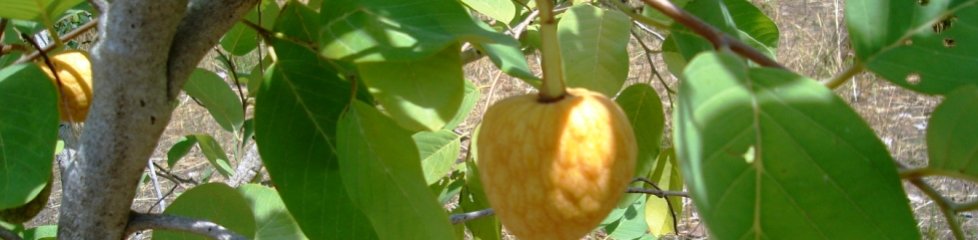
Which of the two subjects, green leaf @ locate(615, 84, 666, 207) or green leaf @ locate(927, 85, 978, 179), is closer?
green leaf @ locate(927, 85, 978, 179)

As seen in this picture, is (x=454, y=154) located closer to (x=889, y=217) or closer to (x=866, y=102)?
(x=889, y=217)

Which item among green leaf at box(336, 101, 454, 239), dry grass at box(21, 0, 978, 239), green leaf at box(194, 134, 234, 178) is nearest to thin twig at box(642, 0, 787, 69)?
green leaf at box(336, 101, 454, 239)

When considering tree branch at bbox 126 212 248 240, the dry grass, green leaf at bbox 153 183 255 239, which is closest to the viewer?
tree branch at bbox 126 212 248 240

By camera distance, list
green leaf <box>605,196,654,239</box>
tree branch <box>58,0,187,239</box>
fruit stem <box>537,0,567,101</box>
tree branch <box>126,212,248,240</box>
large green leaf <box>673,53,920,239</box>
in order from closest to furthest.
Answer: large green leaf <box>673,53,920,239</box>
fruit stem <box>537,0,567,101</box>
tree branch <box>58,0,187,239</box>
tree branch <box>126,212,248,240</box>
green leaf <box>605,196,654,239</box>

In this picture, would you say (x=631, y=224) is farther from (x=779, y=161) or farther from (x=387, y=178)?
(x=779, y=161)

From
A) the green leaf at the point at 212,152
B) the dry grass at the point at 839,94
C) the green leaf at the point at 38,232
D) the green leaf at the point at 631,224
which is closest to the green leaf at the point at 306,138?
the green leaf at the point at 38,232

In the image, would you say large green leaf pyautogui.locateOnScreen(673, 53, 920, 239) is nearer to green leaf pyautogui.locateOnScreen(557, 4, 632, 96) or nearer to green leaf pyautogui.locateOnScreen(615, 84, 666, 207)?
green leaf pyautogui.locateOnScreen(557, 4, 632, 96)

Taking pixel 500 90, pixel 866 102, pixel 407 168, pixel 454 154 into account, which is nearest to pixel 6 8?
pixel 407 168
